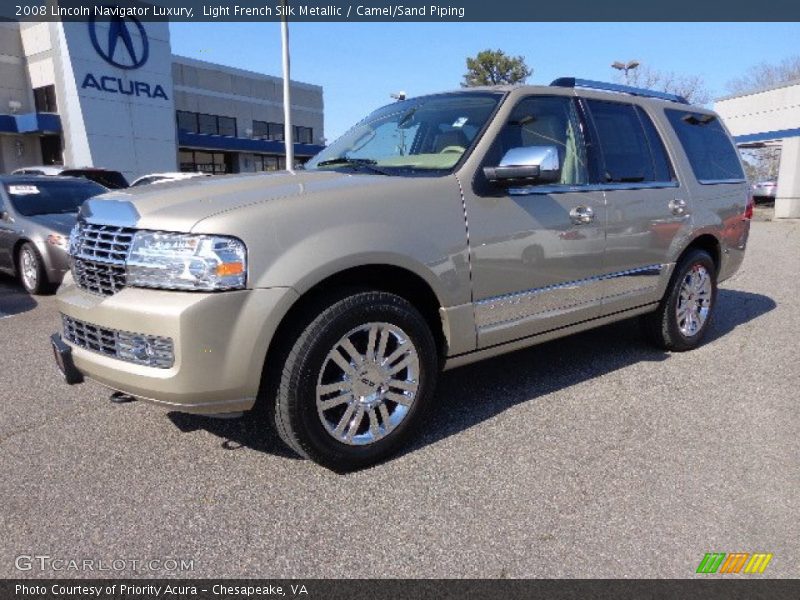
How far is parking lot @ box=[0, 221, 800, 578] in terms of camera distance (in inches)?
87.8

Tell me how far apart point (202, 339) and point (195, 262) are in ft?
1.02

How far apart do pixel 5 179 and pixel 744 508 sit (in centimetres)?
903

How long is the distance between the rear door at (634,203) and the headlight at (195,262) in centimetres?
242

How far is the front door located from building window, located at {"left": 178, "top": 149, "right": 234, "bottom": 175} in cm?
3414

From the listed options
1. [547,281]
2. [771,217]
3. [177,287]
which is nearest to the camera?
[177,287]

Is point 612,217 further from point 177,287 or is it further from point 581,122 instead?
point 177,287

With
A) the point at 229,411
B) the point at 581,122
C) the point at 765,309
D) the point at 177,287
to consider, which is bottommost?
the point at 765,309

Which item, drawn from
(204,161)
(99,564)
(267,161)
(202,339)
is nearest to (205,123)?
(204,161)

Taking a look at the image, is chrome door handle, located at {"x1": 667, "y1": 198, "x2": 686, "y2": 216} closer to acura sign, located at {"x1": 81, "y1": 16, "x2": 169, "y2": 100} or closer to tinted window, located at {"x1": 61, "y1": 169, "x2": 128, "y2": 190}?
tinted window, located at {"x1": 61, "y1": 169, "x2": 128, "y2": 190}

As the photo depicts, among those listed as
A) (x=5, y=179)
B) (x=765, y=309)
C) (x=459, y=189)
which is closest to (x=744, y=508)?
(x=459, y=189)

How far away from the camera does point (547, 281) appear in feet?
11.4

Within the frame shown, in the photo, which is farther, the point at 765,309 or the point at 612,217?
the point at 765,309

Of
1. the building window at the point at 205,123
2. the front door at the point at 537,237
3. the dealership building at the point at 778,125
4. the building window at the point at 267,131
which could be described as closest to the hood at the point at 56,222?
the front door at the point at 537,237

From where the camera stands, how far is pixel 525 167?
119 inches
